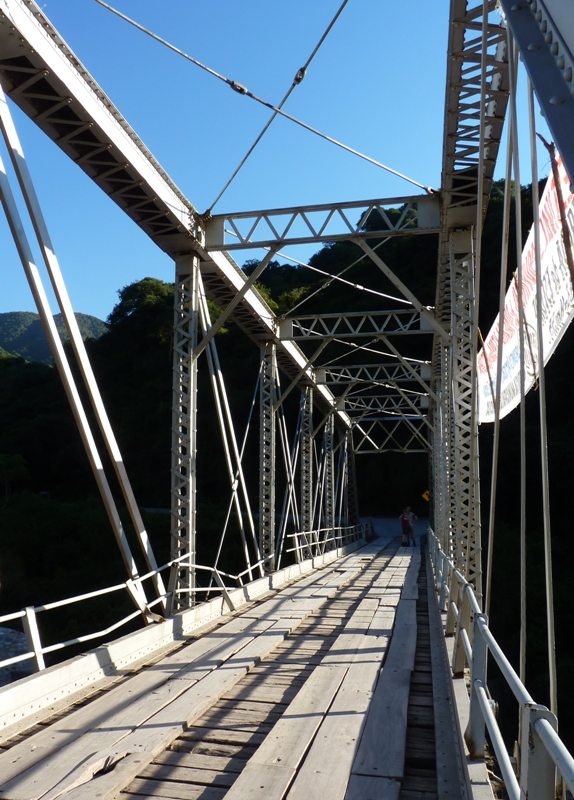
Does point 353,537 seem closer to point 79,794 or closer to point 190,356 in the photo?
point 190,356

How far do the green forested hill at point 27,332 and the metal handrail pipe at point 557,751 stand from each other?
340ft

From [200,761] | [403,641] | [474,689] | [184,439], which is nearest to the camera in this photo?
[474,689]

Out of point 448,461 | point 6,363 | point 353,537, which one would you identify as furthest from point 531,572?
point 6,363

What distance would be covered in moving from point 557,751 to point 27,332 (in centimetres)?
12339

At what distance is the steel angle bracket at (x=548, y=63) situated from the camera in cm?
208

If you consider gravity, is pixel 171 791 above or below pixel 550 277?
below

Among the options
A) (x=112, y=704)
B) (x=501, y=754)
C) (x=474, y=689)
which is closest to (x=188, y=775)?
(x=112, y=704)

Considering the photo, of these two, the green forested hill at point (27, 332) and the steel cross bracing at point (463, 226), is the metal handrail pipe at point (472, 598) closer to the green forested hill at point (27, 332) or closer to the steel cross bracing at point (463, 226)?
the steel cross bracing at point (463, 226)

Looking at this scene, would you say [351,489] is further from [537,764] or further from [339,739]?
[537,764]

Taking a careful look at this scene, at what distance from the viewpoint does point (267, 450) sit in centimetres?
1498

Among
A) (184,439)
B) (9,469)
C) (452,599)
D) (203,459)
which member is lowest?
(452,599)

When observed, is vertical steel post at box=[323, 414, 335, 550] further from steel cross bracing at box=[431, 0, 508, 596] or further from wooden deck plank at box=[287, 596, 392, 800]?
wooden deck plank at box=[287, 596, 392, 800]

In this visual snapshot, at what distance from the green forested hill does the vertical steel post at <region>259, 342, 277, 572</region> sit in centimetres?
9049

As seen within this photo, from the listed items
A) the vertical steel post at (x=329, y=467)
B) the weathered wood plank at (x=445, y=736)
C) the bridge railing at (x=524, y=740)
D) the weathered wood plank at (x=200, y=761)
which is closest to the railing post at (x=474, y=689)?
the bridge railing at (x=524, y=740)
